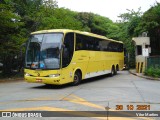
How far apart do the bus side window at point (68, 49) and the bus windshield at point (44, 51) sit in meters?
0.39

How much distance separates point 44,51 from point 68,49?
1.44m

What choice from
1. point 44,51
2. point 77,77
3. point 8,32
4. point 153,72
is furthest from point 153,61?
point 44,51

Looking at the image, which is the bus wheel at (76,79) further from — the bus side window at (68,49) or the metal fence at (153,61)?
the metal fence at (153,61)

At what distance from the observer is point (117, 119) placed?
8.90 meters

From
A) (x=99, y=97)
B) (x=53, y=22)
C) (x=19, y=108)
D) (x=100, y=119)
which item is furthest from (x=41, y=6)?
(x=100, y=119)

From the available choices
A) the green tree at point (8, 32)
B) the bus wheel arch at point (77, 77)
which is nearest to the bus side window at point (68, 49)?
the bus wheel arch at point (77, 77)

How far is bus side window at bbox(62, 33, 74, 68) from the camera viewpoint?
16906mm

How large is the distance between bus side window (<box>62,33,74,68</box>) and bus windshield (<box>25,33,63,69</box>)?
39 centimetres

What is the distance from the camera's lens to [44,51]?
16719 millimetres

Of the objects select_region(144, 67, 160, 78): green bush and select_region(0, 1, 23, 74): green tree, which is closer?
select_region(0, 1, 23, 74): green tree

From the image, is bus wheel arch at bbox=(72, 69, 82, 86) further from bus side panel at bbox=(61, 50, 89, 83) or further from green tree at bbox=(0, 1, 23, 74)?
green tree at bbox=(0, 1, 23, 74)

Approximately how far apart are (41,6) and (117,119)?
23.8 metres

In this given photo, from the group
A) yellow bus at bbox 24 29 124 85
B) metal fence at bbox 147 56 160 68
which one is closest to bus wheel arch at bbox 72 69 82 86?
yellow bus at bbox 24 29 124 85

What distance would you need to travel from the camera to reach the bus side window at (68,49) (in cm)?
1691
